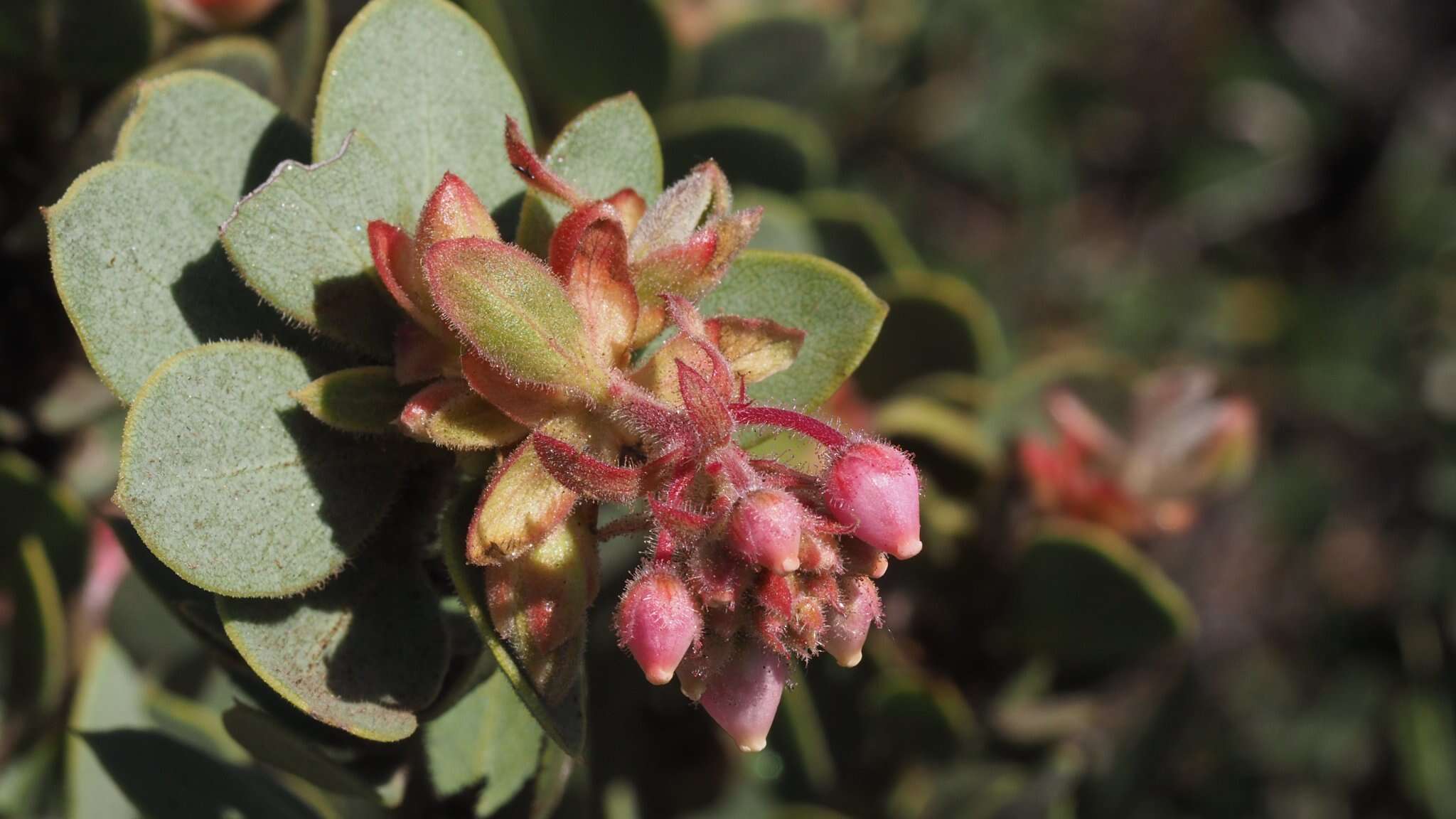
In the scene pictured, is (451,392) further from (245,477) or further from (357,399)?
(245,477)

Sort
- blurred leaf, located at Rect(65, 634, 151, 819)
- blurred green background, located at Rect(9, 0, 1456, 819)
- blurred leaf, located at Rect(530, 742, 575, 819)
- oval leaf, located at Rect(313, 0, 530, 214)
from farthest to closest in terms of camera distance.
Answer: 1. blurred green background, located at Rect(9, 0, 1456, 819)
2. blurred leaf, located at Rect(65, 634, 151, 819)
3. blurred leaf, located at Rect(530, 742, 575, 819)
4. oval leaf, located at Rect(313, 0, 530, 214)

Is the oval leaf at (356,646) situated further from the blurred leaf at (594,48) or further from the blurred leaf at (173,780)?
the blurred leaf at (594,48)

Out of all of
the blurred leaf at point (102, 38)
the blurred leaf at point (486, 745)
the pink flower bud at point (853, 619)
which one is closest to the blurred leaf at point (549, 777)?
the blurred leaf at point (486, 745)

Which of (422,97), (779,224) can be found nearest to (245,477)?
(422,97)

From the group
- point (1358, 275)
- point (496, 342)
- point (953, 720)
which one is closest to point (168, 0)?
point (496, 342)

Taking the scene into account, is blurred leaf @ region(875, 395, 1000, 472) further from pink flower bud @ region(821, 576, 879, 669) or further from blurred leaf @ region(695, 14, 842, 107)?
pink flower bud @ region(821, 576, 879, 669)

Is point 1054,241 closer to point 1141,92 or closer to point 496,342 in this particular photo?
point 1141,92

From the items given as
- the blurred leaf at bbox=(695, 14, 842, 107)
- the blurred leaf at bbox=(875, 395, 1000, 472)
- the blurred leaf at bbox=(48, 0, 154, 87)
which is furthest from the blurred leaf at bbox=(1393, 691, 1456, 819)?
the blurred leaf at bbox=(48, 0, 154, 87)

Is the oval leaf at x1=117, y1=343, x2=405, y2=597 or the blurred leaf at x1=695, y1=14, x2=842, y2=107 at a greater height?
the oval leaf at x1=117, y1=343, x2=405, y2=597
